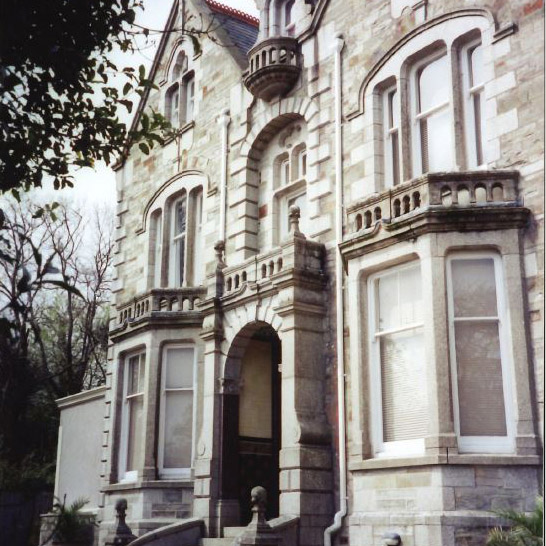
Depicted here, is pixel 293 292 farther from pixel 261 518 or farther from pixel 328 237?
pixel 261 518

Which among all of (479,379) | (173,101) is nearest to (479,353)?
(479,379)

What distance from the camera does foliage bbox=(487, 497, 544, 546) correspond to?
28.9ft

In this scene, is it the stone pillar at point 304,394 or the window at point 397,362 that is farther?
the stone pillar at point 304,394

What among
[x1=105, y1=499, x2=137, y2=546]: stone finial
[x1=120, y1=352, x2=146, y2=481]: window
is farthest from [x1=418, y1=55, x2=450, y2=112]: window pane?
[x1=105, y1=499, x2=137, y2=546]: stone finial

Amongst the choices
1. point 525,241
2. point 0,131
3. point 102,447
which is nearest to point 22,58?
point 0,131

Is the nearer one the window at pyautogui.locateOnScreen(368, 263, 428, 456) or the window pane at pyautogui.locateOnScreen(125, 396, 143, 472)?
the window at pyautogui.locateOnScreen(368, 263, 428, 456)

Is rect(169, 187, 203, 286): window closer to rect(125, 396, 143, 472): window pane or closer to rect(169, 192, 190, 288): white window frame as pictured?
rect(169, 192, 190, 288): white window frame

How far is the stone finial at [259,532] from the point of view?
1095 centimetres

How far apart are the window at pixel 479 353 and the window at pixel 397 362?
1.79 ft

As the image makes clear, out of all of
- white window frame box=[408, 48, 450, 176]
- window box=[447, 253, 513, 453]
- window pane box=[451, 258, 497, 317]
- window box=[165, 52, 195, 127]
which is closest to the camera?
window box=[447, 253, 513, 453]

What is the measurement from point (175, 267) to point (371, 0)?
7.04 m

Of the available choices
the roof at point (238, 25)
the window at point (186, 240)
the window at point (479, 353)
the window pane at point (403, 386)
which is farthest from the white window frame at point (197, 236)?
the window at point (479, 353)

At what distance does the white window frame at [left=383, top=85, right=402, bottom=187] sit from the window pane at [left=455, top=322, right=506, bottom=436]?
10.5 feet

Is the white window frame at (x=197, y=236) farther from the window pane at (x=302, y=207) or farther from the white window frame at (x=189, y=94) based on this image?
the window pane at (x=302, y=207)
